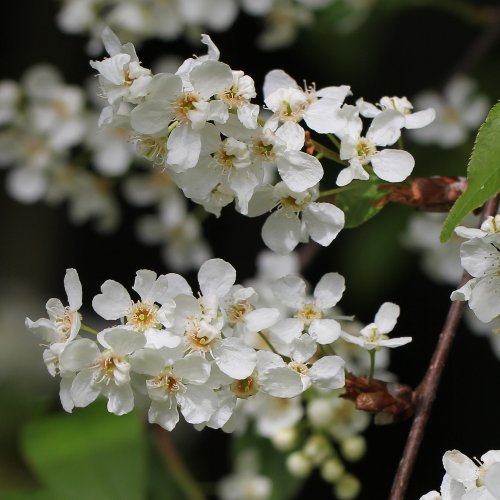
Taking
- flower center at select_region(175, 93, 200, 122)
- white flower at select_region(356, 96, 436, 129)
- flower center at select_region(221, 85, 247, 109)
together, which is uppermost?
flower center at select_region(221, 85, 247, 109)

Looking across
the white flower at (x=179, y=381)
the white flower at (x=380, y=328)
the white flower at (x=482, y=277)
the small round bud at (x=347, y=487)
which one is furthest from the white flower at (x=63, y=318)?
the small round bud at (x=347, y=487)

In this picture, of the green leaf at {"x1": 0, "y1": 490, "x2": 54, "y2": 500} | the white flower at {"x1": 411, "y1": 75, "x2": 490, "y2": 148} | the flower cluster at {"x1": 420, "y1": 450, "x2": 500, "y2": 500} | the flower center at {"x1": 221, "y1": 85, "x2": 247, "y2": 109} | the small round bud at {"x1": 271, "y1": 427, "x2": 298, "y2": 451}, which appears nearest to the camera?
the flower cluster at {"x1": 420, "y1": 450, "x2": 500, "y2": 500}

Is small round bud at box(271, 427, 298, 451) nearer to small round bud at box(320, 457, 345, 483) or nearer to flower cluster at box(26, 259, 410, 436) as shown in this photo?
small round bud at box(320, 457, 345, 483)

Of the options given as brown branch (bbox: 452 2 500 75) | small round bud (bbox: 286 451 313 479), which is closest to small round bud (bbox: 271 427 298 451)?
small round bud (bbox: 286 451 313 479)

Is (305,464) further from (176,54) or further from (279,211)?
(176,54)

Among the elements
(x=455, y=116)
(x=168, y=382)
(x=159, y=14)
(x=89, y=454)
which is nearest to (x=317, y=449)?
(x=89, y=454)

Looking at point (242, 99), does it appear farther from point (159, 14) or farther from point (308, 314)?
point (159, 14)
